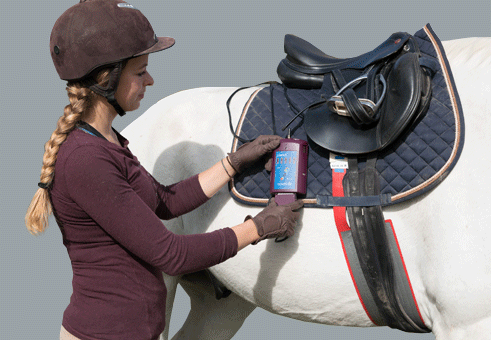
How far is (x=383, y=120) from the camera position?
7.16ft

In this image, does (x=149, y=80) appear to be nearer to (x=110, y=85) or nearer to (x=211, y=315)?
(x=110, y=85)

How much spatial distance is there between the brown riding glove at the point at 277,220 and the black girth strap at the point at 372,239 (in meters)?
0.22

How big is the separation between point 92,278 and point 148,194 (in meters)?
0.36

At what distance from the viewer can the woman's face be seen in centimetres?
199

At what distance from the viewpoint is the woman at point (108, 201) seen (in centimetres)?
185

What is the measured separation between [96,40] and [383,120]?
1101 mm

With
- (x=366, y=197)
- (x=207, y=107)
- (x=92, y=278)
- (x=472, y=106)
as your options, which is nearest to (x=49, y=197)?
(x=92, y=278)

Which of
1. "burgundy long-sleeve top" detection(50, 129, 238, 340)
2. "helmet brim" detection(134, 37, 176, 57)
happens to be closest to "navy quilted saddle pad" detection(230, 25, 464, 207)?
"burgundy long-sleeve top" detection(50, 129, 238, 340)

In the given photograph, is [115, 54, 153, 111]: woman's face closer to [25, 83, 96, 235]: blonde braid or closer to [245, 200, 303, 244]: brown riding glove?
[25, 83, 96, 235]: blonde braid

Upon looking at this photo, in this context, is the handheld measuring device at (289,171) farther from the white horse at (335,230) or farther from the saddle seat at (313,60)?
the saddle seat at (313,60)

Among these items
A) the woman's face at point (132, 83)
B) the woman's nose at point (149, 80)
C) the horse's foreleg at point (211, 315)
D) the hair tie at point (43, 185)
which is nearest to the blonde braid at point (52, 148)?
the hair tie at point (43, 185)

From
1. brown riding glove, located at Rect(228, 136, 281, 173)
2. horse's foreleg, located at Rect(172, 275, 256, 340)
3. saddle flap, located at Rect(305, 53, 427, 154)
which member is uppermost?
saddle flap, located at Rect(305, 53, 427, 154)

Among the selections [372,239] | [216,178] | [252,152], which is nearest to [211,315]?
[216,178]

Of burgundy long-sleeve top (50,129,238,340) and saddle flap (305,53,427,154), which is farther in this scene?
saddle flap (305,53,427,154)
